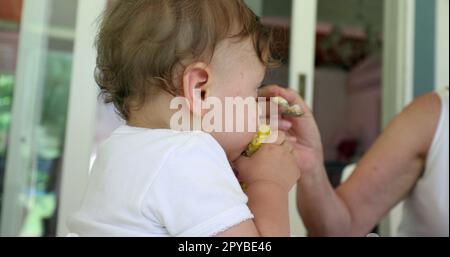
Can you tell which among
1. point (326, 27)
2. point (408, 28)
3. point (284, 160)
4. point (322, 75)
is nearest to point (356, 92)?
point (322, 75)

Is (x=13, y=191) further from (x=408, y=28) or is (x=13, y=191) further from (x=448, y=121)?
(x=408, y=28)

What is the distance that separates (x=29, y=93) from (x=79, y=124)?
290 mm

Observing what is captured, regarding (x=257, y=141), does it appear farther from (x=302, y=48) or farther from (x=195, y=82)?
(x=302, y=48)

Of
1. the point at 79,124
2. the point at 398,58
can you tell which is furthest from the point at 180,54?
the point at 398,58

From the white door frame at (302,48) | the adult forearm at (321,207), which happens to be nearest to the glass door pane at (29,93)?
the white door frame at (302,48)

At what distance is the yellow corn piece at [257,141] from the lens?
617mm

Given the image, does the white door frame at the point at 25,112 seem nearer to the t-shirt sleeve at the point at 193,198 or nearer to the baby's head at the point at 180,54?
the baby's head at the point at 180,54

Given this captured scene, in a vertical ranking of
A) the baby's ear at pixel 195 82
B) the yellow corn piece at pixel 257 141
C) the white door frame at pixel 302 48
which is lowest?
the yellow corn piece at pixel 257 141

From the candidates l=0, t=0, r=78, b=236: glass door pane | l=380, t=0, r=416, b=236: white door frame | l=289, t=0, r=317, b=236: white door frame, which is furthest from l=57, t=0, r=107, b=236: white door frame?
l=380, t=0, r=416, b=236: white door frame

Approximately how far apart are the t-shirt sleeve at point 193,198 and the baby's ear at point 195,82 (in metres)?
0.09

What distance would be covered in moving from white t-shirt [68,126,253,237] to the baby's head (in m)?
0.07

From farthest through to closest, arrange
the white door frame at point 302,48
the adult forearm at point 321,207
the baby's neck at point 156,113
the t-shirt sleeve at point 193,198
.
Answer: the white door frame at point 302,48 < the adult forearm at point 321,207 < the baby's neck at point 156,113 < the t-shirt sleeve at point 193,198

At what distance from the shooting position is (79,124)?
1.77 meters
